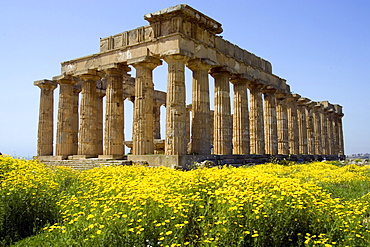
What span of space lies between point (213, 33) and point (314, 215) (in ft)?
52.1

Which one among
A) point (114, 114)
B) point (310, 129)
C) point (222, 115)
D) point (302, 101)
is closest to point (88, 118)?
point (114, 114)

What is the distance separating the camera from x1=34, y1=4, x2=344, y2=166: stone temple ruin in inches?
690

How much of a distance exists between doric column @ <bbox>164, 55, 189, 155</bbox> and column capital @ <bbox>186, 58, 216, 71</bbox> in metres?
1.09

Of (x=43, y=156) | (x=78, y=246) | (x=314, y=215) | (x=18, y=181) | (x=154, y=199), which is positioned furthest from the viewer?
(x=43, y=156)

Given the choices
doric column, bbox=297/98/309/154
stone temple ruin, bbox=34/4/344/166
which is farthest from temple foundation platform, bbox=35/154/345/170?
doric column, bbox=297/98/309/154

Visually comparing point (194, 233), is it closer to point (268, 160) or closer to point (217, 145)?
point (217, 145)

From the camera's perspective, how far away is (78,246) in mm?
4871

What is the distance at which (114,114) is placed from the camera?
2050 centimetres

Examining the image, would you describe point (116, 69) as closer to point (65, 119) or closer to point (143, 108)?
point (143, 108)

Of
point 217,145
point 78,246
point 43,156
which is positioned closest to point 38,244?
point 78,246

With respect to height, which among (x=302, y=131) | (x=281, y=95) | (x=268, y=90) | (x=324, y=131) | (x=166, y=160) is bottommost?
(x=166, y=160)

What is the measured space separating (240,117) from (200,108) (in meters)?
5.17

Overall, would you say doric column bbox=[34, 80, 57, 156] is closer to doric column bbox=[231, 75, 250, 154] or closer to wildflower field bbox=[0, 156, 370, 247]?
doric column bbox=[231, 75, 250, 154]

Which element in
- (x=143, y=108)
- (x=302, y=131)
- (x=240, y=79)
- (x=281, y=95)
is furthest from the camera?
(x=302, y=131)
